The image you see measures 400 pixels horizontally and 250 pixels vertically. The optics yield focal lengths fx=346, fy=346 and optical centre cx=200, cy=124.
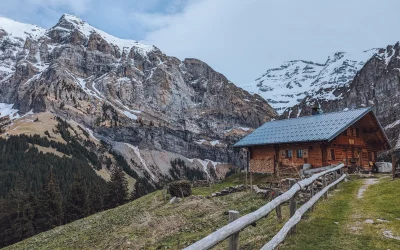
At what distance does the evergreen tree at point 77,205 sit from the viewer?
91.8m

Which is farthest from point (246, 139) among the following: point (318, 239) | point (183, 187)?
point (318, 239)

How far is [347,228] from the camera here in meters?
12.4

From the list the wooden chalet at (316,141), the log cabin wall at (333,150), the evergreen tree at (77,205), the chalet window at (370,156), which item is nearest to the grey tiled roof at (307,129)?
the wooden chalet at (316,141)

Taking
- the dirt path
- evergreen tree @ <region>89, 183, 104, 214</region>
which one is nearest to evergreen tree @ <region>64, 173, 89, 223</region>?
evergreen tree @ <region>89, 183, 104, 214</region>

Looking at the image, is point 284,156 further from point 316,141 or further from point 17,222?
point 17,222

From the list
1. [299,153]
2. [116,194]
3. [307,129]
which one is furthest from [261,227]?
[116,194]

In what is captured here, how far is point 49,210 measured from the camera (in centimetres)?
8619

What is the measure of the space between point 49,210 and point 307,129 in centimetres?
7040

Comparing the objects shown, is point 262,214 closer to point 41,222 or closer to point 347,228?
point 347,228

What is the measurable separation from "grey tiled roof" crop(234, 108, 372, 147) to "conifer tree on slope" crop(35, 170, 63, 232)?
5942cm

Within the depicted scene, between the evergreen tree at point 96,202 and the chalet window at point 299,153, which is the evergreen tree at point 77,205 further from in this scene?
the chalet window at point 299,153

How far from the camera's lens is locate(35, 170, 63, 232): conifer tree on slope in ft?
271

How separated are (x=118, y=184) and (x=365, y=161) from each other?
66367mm

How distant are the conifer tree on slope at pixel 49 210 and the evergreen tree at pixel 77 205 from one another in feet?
13.4
